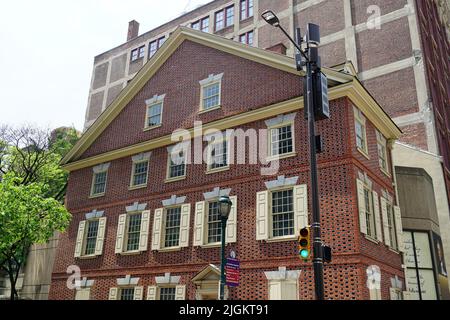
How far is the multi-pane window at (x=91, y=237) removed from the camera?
2262 centimetres

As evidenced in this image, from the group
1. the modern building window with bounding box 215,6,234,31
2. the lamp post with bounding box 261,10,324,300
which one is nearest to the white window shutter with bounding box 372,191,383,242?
the lamp post with bounding box 261,10,324,300

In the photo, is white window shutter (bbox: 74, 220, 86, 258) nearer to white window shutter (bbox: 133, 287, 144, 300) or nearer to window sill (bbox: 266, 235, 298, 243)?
white window shutter (bbox: 133, 287, 144, 300)

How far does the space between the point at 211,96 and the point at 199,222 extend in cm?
642

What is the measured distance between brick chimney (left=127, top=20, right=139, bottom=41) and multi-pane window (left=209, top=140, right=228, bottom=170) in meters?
39.0

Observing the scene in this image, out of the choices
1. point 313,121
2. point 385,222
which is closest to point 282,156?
point 385,222

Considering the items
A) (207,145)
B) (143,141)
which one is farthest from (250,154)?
(143,141)

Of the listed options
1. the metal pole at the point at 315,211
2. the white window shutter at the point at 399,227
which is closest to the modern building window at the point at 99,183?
the white window shutter at the point at 399,227

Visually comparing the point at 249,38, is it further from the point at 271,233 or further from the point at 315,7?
the point at 271,233

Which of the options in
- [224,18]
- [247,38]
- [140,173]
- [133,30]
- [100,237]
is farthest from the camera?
[133,30]

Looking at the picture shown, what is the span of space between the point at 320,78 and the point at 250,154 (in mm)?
7442

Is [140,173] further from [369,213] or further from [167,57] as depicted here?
[369,213]

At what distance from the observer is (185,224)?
19031mm

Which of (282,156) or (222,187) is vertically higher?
(282,156)

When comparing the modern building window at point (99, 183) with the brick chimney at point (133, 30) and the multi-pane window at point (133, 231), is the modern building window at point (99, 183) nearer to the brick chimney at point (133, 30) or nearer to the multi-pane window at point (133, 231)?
the multi-pane window at point (133, 231)
